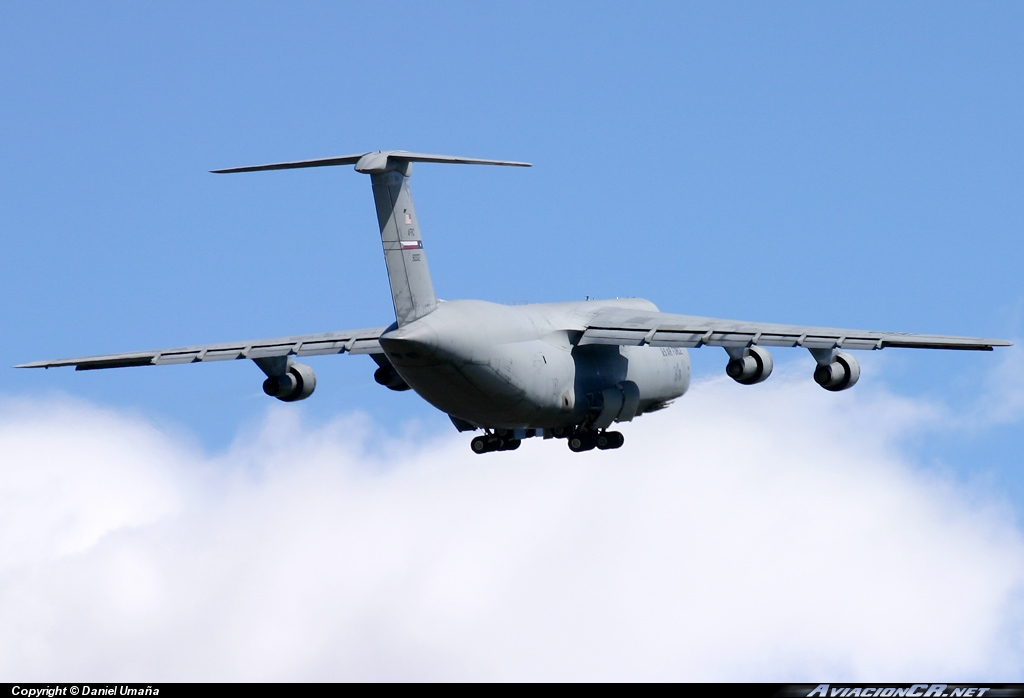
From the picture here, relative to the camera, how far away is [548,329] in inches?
1369

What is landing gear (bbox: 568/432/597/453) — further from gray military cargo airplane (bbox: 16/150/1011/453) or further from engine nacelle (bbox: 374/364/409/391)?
engine nacelle (bbox: 374/364/409/391)

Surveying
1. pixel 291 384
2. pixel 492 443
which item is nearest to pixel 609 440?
pixel 492 443

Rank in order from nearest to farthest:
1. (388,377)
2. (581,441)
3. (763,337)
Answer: (763,337) < (581,441) < (388,377)

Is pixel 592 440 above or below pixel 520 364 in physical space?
below

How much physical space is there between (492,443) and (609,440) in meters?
2.27

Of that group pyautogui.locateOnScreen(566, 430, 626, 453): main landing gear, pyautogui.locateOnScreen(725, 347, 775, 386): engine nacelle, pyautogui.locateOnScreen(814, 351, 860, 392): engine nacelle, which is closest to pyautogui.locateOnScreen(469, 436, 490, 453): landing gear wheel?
pyautogui.locateOnScreen(566, 430, 626, 453): main landing gear

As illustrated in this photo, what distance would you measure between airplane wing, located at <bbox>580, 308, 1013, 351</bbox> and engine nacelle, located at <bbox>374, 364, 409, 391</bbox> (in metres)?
4.23

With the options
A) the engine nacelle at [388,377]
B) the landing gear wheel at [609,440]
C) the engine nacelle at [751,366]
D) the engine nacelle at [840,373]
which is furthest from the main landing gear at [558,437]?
the engine nacelle at [840,373]

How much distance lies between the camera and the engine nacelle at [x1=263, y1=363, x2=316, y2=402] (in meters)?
35.7

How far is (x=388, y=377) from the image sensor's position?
36.6 metres

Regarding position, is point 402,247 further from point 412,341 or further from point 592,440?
point 592,440

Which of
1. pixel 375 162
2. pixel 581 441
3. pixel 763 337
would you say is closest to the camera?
pixel 375 162

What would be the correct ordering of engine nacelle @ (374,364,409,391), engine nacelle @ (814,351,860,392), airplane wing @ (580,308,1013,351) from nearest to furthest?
airplane wing @ (580,308,1013,351) → engine nacelle @ (814,351,860,392) → engine nacelle @ (374,364,409,391)
